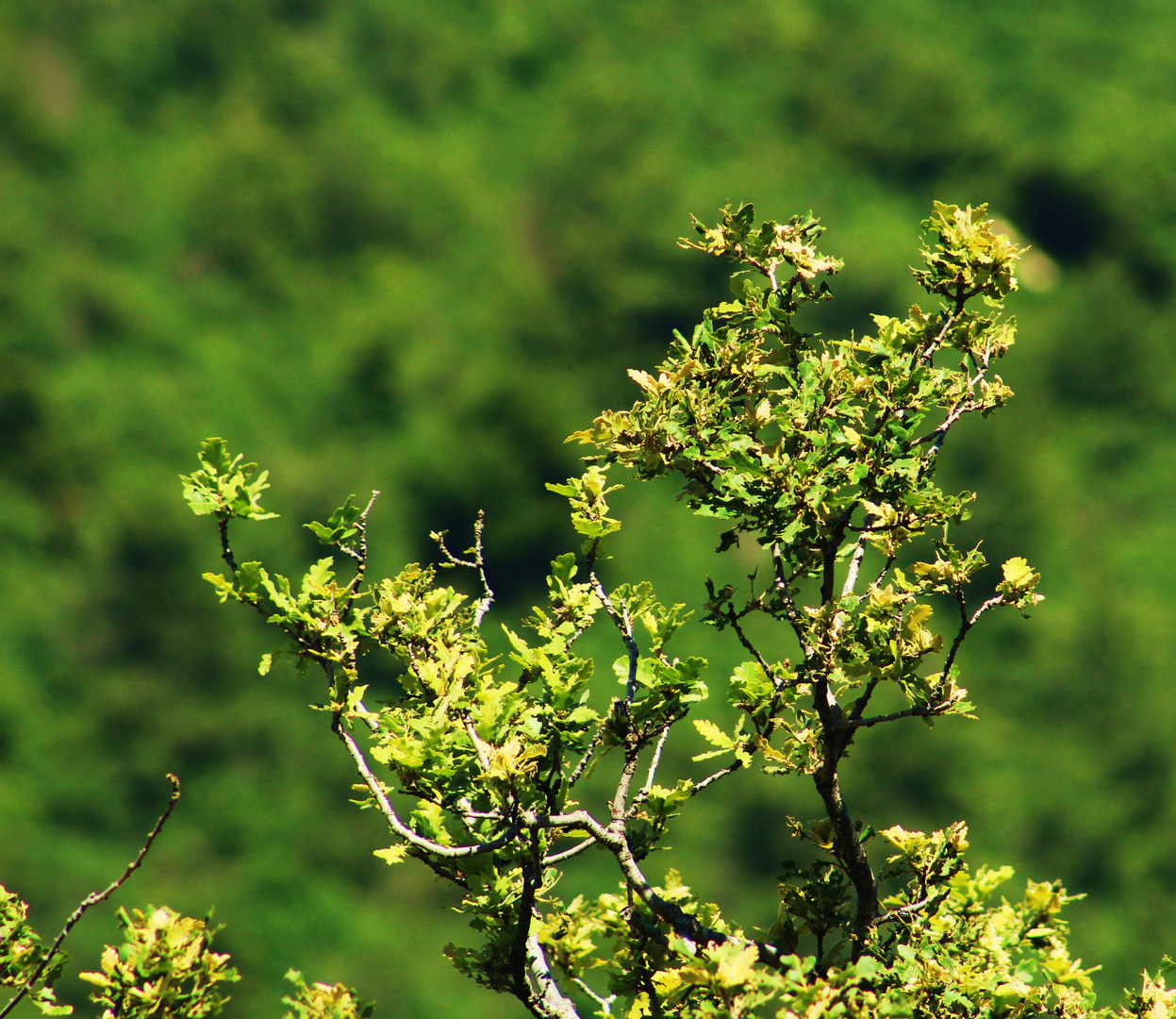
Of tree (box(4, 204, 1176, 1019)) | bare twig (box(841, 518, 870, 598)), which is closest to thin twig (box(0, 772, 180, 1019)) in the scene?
tree (box(4, 204, 1176, 1019))

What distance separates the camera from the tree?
2.50 metres

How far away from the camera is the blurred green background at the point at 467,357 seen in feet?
36.8

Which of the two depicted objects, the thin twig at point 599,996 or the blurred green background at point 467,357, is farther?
the blurred green background at point 467,357

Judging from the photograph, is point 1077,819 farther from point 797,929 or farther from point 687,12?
point 687,12

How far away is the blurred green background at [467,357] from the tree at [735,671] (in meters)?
8.61

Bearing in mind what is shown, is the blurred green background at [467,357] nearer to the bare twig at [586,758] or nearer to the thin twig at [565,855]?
the thin twig at [565,855]

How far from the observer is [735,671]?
2.70 metres

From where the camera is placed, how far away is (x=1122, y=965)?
35.3 feet

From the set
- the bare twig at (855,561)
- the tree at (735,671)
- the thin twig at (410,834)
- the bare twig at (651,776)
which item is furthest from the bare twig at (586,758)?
the bare twig at (855,561)

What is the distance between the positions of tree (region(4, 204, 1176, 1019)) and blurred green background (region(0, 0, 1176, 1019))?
8608 millimetres

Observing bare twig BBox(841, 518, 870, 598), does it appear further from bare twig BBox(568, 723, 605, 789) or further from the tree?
bare twig BBox(568, 723, 605, 789)

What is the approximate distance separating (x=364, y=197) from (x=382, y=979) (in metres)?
8.71

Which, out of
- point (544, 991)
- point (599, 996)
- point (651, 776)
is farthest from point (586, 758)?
point (599, 996)

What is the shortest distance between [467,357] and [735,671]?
10609 mm
